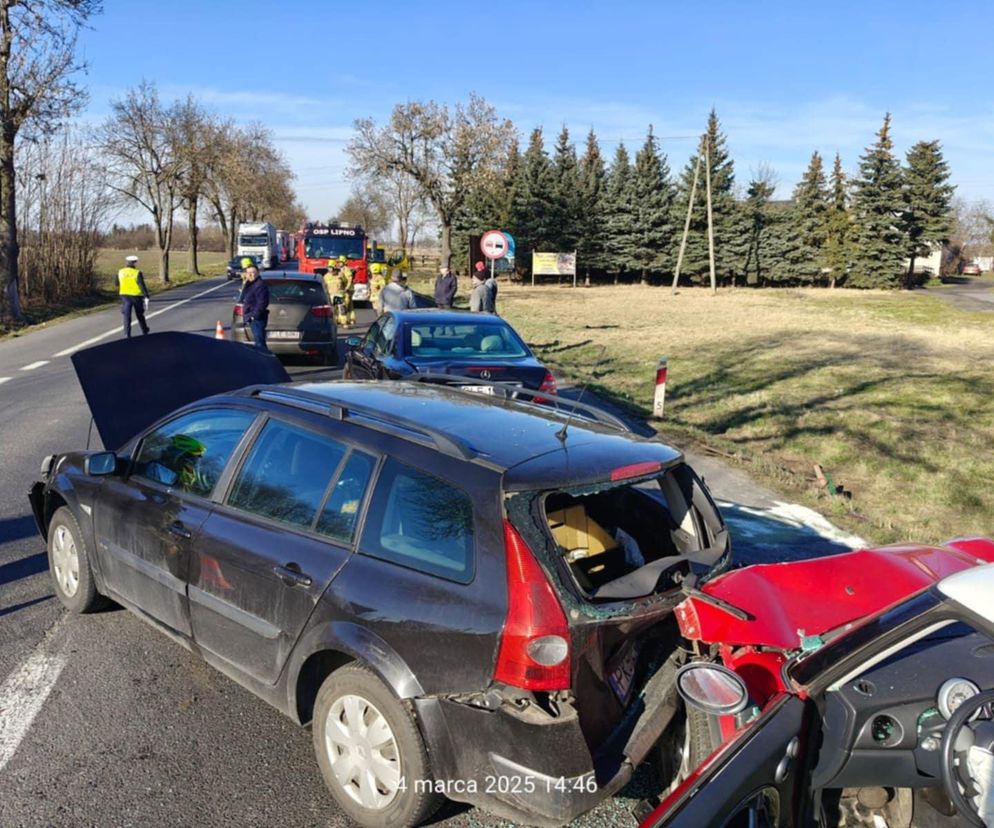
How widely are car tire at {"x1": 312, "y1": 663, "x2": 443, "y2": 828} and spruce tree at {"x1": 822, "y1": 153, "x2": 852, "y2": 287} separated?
197 feet

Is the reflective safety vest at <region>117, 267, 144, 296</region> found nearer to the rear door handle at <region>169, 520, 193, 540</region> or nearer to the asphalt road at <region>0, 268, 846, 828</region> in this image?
the asphalt road at <region>0, 268, 846, 828</region>

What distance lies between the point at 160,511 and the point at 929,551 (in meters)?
3.61

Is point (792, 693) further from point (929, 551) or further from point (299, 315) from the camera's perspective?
point (299, 315)

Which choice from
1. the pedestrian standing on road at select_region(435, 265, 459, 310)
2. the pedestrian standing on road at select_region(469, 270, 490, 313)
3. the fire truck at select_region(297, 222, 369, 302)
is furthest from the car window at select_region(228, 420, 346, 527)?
the fire truck at select_region(297, 222, 369, 302)

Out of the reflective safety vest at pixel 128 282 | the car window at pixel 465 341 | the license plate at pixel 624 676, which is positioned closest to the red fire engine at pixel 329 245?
the reflective safety vest at pixel 128 282

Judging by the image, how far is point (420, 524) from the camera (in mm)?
3031

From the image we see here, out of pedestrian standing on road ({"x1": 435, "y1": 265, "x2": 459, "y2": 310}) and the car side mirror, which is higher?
pedestrian standing on road ({"x1": 435, "y1": 265, "x2": 459, "y2": 310})

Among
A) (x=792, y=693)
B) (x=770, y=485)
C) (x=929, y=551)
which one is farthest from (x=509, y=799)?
(x=770, y=485)

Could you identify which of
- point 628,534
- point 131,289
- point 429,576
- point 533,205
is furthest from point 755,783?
point 533,205

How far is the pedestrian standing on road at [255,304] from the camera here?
527 inches

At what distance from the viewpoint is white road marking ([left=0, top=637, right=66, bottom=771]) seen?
3.57m

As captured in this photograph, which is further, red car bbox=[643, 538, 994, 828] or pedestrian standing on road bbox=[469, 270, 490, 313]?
pedestrian standing on road bbox=[469, 270, 490, 313]

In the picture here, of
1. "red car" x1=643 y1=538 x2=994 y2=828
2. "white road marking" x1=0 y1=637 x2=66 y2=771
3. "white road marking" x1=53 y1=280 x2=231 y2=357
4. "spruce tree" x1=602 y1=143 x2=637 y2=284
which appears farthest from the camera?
"spruce tree" x1=602 y1=143 x2=637 y2=284

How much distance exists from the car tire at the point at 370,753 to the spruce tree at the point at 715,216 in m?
56.3
